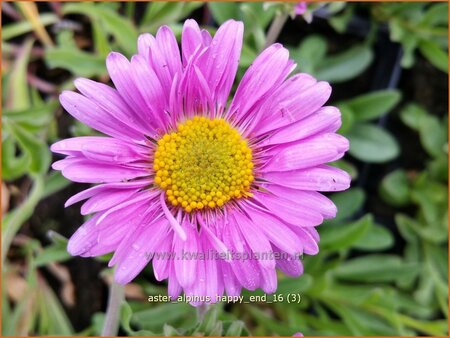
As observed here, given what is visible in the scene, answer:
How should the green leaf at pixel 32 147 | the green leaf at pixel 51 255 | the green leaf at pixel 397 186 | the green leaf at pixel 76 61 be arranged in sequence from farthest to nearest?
1. the green leaf at pixel 397 186
2. the green leaf at pixel 76 61
3. the green leaf at pixel 51 255
4. the green leaf at pixel 32 147

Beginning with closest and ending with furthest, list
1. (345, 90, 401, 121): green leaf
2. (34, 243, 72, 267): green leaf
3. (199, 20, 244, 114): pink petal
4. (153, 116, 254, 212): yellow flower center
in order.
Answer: (199, 20, 244, 114): pink petal → (153, 116, 254, 212): yellow flower center → (34, 243, 72, 267): green leaf → (345, 90, 401, 121): green leaf

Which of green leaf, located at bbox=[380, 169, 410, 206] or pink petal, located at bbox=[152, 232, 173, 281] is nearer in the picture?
pink petal, located at bbox=[152, 232, 173, 281]

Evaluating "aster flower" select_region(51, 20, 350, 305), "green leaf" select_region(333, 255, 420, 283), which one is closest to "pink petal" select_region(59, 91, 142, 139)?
"aster flower" select_region(51, 20, 350, 305)

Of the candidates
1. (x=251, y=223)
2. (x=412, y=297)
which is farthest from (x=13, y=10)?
(x=412, y=297)

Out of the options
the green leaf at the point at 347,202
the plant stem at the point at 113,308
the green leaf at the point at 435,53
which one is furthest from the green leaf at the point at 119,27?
the green leaf at the point at 435,53

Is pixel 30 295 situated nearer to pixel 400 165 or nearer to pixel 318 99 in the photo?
pixel 318 99

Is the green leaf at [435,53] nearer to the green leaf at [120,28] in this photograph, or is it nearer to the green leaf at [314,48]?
the green leaf at [314,48]

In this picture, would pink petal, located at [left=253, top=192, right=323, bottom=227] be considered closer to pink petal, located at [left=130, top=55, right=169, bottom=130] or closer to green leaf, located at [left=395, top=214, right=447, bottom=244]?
pink petal, located at [left=130, top=55, right=169, bottom=130]
